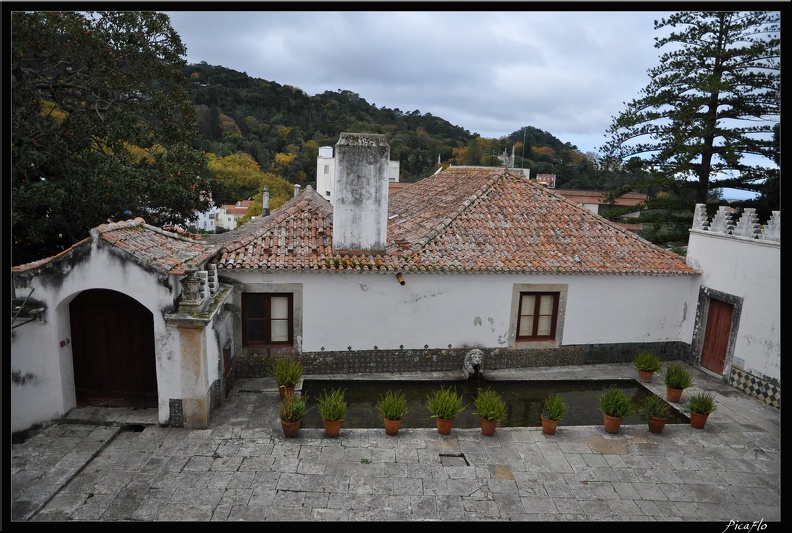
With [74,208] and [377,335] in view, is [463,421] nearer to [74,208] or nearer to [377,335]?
[377,335]

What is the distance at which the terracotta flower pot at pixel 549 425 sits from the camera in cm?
853

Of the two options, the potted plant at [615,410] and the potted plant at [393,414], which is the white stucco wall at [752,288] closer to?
the potted plant at [615,410]

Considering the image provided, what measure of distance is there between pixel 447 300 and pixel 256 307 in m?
4.08

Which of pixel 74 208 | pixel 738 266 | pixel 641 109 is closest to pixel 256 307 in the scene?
pixel 74 208

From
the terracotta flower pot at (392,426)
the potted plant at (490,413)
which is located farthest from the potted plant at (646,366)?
the terracotta flower pot at (392,426)

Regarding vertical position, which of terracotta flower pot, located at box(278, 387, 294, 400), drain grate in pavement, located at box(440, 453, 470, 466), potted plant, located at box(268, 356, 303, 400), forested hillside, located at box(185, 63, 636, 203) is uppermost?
forested hillside, located at box(185, 63, 636, 203)

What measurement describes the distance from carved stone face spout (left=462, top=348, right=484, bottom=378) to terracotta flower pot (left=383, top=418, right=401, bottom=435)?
306 cm

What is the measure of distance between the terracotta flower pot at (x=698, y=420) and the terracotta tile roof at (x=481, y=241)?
351 cm

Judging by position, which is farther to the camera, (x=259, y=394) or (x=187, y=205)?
(x=187, y=205)

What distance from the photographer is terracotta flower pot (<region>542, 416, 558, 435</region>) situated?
853 cm

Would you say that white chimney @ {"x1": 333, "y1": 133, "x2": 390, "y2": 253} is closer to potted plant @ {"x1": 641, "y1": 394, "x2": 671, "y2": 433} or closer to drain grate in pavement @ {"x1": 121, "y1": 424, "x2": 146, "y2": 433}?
drain grate in pavement @ {"x1": 121, "y1": 424, "x2": 146, "y2": 433}

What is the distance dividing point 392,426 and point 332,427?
0.97 m

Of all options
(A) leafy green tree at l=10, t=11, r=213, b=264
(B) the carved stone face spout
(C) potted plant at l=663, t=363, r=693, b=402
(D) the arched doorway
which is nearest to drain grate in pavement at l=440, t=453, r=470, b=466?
(B) the carved stone face spout
